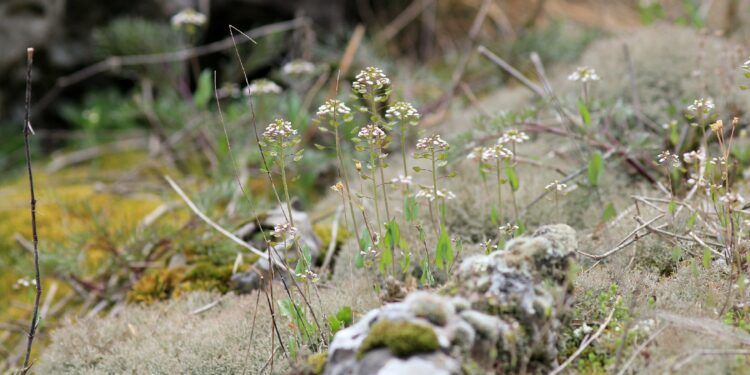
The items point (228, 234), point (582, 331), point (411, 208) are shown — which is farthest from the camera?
point (228, 234)

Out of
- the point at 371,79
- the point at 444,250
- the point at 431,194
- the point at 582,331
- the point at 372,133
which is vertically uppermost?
the point at 371,79

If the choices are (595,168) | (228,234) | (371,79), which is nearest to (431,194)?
(371,79)

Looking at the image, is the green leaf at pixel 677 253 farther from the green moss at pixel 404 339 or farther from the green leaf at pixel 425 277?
the green moss at pixel 404 339

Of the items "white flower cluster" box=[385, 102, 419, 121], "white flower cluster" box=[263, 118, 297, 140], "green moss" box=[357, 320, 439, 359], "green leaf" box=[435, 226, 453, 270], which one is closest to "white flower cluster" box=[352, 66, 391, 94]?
"white flower cluster" box=[385, 102, 419, 121]

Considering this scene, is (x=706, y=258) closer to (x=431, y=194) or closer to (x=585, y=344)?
(x=585, y=344)

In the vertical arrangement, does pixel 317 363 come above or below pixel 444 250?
below

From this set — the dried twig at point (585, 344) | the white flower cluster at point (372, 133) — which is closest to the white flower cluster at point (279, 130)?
the white flower cluster at point (372, 133)

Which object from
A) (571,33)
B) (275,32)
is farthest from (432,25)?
(275,32)
